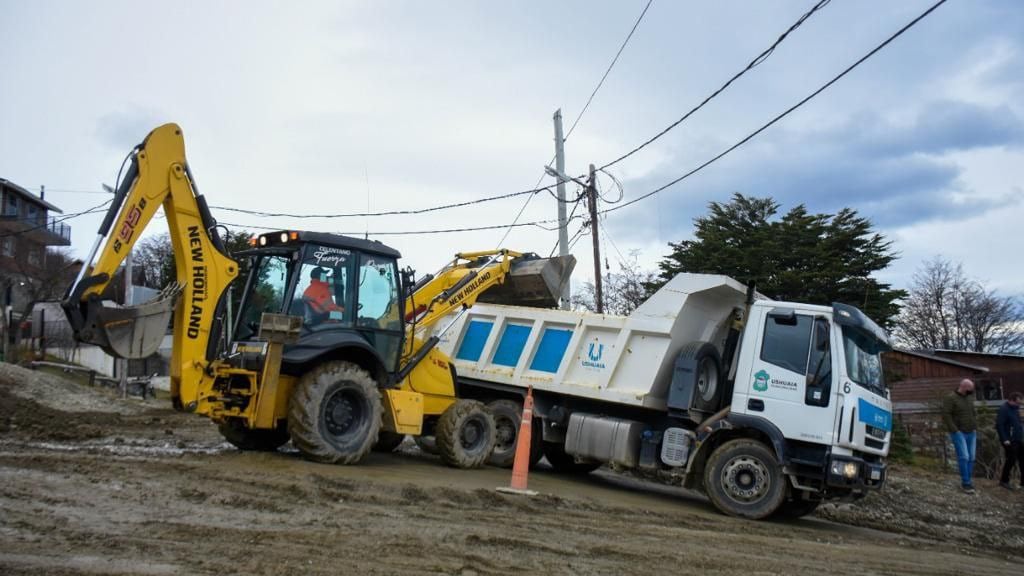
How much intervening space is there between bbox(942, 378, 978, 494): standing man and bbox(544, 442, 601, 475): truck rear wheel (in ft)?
17.7

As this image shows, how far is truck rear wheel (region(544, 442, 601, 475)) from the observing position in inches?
492

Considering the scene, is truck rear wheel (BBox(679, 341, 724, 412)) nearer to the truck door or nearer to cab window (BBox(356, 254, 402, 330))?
the truck door

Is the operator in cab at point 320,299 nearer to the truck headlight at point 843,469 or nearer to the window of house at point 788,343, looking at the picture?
the window of house at point 788,343

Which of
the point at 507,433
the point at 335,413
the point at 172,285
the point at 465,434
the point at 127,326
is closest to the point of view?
the point at 127,326

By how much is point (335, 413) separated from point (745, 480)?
15.5ft

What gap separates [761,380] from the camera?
958 cm

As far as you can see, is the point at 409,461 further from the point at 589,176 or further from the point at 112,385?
the point at 112,385

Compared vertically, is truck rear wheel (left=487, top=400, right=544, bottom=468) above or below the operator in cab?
below

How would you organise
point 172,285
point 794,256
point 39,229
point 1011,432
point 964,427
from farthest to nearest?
1. point 39,229
2. point 794,256
3. point 1011,432
4. point 964,427
5. point 172,285

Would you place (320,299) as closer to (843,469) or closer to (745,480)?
(745,480)

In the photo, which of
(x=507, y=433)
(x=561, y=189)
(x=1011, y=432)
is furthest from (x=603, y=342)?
(x=561, y=189)

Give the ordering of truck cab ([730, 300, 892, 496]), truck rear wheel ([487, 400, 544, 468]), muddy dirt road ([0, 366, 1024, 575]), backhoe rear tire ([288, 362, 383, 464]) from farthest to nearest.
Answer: truck rear wheel ([487, 400, 544, 468]) → truck cab ([730, 300, 892, 496]) → backhoe rear tire ([288, 362, 383, 464]) → muddy dirt road ([0, 366, 1024, 575])

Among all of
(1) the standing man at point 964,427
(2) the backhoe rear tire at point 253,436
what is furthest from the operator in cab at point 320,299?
(1) the standing man at point 964,427

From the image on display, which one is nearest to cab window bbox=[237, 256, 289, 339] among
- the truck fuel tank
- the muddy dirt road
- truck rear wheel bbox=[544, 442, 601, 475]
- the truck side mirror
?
the muddy dirt road
